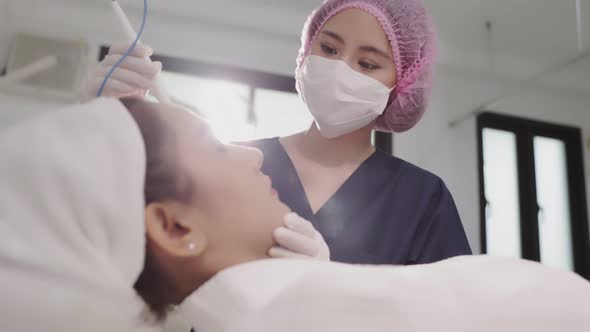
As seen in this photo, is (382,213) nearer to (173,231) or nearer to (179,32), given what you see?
(173,231)

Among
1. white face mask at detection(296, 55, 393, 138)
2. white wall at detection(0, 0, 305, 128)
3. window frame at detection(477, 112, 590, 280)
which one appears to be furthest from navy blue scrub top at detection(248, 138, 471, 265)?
window frame at detection(477, 112, 590, 280)

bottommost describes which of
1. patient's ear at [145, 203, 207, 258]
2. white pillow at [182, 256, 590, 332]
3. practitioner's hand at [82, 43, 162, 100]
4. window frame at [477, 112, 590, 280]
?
window frame at [477, 112, 590, 280]

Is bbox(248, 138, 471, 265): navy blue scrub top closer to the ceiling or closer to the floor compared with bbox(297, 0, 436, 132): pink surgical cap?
closer to the floor

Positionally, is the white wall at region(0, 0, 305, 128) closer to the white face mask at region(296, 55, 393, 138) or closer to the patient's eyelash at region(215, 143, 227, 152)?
the white face mask at region(296, 55, 393, 138)

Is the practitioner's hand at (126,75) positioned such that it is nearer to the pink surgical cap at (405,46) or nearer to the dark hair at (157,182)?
the dark hair at (157,182)

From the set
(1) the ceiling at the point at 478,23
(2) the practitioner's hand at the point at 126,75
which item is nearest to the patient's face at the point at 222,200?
(2) the practitioner's hand at the point at 126,75

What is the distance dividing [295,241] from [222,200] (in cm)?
11

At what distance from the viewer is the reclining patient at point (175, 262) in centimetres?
40

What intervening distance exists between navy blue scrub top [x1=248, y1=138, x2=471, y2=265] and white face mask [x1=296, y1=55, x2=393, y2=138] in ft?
0.36

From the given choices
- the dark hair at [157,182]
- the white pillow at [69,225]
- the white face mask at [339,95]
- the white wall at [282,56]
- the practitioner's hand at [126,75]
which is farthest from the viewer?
the white wall at [282,56]

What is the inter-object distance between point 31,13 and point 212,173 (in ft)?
6.87

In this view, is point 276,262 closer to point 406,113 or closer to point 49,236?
point 49,236

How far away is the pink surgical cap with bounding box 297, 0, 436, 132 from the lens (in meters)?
0.98

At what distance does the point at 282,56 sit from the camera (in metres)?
2.83
